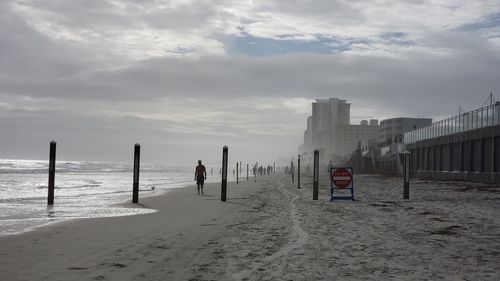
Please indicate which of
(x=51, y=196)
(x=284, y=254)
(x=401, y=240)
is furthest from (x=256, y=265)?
(x=51, y=196)

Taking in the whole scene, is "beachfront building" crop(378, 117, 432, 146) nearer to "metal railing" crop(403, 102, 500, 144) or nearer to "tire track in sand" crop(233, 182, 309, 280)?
"metal railing" crop(403, 102, 500, 144)

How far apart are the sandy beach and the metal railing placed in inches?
887

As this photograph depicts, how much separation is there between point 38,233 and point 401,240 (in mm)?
7484

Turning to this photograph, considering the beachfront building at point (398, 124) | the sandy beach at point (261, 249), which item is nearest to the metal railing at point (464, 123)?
the sandy beach at point (261, 249)

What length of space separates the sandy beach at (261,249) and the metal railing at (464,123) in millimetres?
22520

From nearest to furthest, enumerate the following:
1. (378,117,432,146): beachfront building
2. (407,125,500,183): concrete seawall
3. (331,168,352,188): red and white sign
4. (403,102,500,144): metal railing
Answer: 1. (331,168,352,188): red and white sign
2. (407,125,500,183): concrete seawall
3. (403,102,500,144): metal railing
4. (378,117,432,146): beachfront building

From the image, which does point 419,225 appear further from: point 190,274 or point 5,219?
point 5,219

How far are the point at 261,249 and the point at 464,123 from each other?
36471 millimetres

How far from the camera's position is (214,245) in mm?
9453

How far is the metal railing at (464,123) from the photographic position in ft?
113

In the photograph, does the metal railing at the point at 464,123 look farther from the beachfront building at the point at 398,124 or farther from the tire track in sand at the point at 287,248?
the beachfront building at the point at 398,124

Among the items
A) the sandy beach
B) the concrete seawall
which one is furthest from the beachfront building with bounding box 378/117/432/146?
the sandy beach

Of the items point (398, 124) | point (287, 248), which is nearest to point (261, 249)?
point (287, 248)

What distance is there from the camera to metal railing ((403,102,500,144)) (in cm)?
3456
